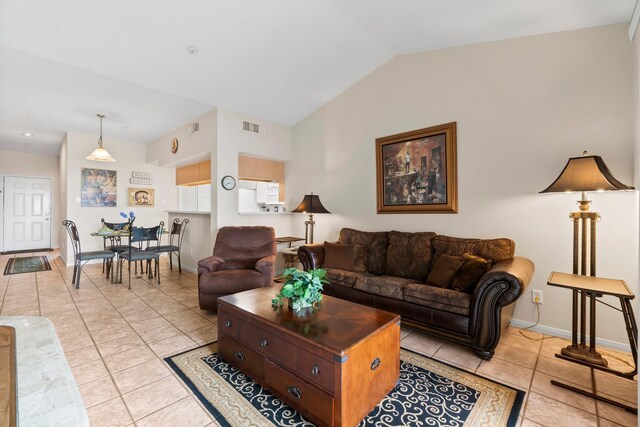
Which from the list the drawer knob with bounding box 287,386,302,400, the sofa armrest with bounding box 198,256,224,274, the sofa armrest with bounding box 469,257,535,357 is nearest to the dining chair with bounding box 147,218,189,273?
the sofa armrest with bounding box 198,256,224,274

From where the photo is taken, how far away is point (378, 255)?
3.49 metres

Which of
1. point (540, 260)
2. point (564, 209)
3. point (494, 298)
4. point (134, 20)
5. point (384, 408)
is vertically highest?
point (134, 20)

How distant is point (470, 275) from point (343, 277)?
Answer: 1.28 m

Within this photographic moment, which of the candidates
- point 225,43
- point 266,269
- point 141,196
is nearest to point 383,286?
point 266,269

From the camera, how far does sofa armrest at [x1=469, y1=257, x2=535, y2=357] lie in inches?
83.8

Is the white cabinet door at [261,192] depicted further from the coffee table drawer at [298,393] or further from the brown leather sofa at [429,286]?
the coffee table drawer at [298,393]

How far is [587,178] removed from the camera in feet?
6.89

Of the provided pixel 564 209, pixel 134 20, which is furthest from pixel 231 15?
pixel 564 209

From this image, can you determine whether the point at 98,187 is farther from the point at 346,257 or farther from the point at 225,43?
the point at 346,257

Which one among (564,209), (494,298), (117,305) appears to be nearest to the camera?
(494,298)

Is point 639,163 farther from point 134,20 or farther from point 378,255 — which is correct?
point 134,20

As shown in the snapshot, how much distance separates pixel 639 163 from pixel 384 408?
2.41 m

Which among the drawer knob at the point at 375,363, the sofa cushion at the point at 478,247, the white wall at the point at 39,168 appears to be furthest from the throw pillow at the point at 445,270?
the white wall at the point at 39,168

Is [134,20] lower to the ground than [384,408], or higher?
higher
